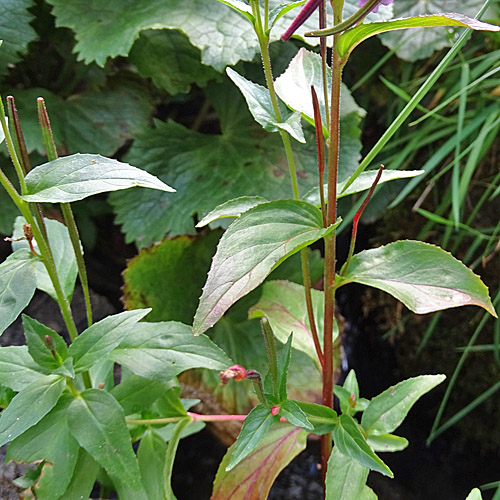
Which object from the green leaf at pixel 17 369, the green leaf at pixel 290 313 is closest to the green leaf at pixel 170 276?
the green leaf at pixel 290 313

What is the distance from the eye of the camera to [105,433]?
50 centimetres

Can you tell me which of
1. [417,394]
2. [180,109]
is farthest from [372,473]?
[180,109]

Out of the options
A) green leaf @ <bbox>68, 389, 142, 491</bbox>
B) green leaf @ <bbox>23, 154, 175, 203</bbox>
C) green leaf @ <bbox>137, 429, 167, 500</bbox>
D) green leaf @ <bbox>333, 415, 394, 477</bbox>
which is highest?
green leaf @ <bbox>23, 154, 175, 203</bbox>

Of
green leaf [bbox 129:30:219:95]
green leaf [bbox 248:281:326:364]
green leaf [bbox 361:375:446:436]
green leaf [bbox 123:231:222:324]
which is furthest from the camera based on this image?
green leaf [bbox 129:30:219:95]

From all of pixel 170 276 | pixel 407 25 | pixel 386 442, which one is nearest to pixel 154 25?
pixel 170 276

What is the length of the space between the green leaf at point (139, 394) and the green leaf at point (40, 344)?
4.2 inches

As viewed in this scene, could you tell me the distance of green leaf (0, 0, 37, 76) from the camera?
95 cm

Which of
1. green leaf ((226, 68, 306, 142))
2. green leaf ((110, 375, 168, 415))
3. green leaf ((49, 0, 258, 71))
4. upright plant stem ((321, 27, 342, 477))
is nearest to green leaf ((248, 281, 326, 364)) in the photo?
upright plant stem ((321, 27, 342, 477))

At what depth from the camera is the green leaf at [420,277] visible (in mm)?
454

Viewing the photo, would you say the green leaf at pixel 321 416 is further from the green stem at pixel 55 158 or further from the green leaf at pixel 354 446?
the green stem at pixel 55 158

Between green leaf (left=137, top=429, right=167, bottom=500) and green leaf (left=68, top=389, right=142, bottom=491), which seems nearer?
A: green leaf (left=68, top=389, right=142, bottom=491)

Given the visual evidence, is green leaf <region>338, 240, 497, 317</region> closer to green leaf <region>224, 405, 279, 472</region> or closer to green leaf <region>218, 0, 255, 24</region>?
green leaf <region>224, 405, 279, 472</region>

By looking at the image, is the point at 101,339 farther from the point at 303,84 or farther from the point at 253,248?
the point at 303,84

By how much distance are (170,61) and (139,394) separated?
2.29 feet
